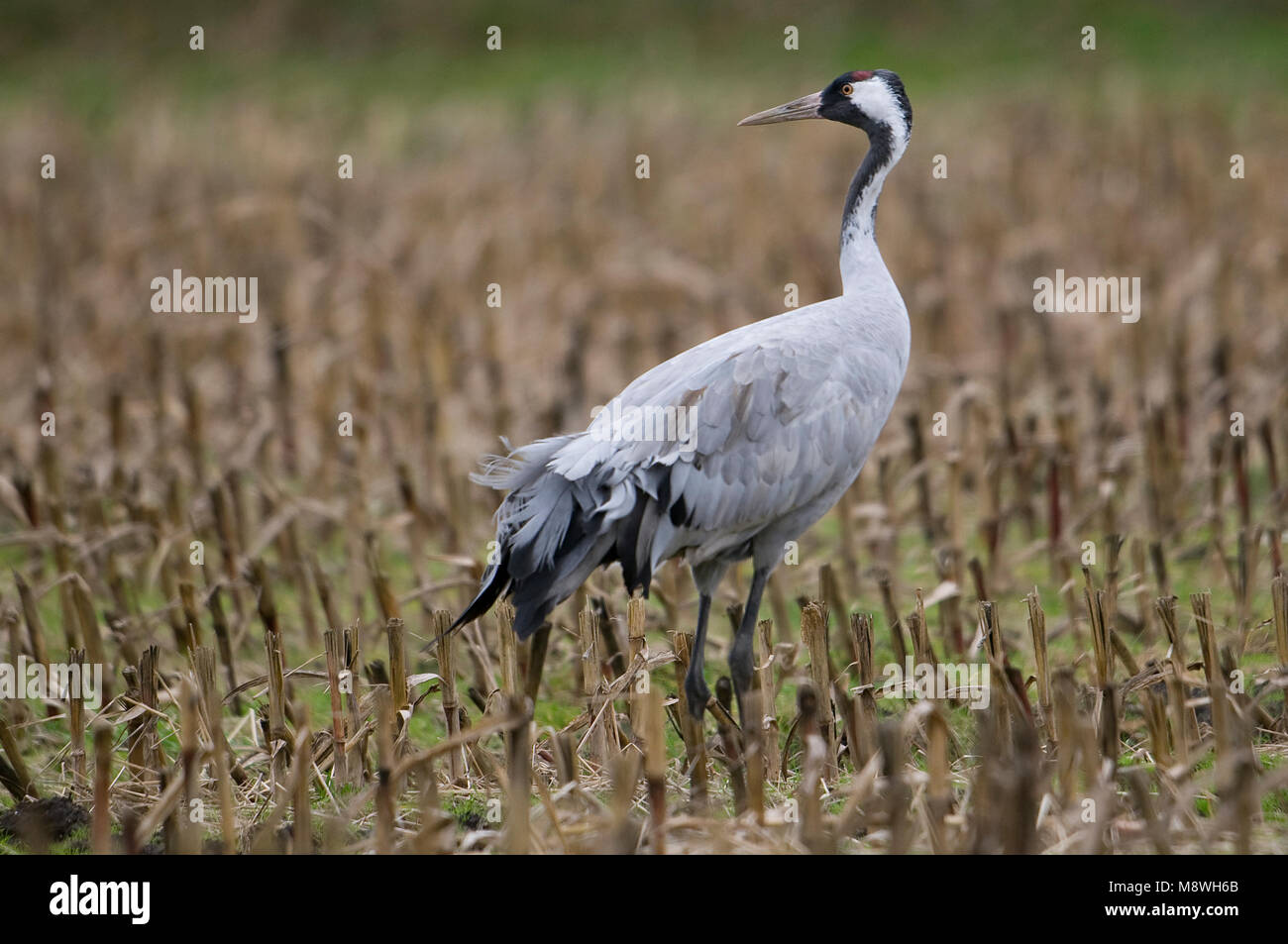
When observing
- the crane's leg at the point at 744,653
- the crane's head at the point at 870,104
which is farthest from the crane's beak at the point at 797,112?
the crane's leg at the point at 744,653

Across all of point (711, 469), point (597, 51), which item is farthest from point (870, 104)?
point (597, 51)

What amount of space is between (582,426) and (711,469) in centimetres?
342

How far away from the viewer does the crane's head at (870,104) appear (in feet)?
16.6

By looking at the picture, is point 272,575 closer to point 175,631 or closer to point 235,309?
point 175,631

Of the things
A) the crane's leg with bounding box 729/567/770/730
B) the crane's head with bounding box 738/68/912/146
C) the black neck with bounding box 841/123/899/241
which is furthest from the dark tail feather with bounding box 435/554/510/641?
the crane's head with bounding box 738/68/912/146

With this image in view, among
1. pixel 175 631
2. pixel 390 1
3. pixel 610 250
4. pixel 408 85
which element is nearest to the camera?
pixel 175 631

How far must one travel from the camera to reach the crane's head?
199 inches

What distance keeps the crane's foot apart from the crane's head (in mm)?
1939

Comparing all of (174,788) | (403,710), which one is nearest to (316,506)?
(403,710)

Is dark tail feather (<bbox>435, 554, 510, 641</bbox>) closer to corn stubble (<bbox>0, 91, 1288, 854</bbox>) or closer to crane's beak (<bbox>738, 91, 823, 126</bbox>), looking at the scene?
corn stubble (<bbox>0, 91, 1288, 854</bbox>)

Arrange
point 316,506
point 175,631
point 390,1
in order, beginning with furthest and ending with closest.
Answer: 1. point 390,1
2. point 316,506
3. point 175,631

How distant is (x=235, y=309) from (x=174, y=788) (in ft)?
18.6

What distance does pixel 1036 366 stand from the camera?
852 cm

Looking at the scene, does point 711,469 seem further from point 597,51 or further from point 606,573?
point 597,51
